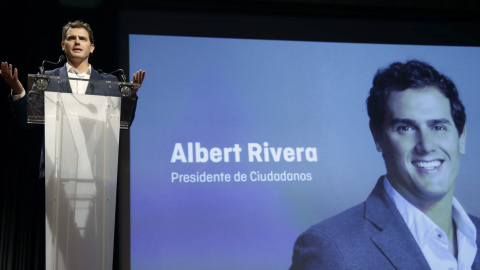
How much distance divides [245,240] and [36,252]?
51.1 inches

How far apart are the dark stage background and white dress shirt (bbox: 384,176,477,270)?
1.24 metres

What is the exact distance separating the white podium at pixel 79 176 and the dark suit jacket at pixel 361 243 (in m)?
1.90

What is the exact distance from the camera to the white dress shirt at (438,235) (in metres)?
3.56

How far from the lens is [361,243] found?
11.6ft

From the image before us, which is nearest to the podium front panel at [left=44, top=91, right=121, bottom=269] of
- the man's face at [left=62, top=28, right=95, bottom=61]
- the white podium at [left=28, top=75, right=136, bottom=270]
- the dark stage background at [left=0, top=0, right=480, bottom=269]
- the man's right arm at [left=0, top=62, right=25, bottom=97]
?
the white podium at [left=28, top=75, right=136, bottom=270]

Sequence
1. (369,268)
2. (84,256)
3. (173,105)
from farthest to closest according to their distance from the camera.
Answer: (173,105), (369,268), (84,256)

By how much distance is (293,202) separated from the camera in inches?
143

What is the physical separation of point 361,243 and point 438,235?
1.70 ft

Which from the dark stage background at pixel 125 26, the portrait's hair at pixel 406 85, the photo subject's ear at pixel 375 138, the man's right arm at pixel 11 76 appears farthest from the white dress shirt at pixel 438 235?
the man's right arm at pixel 11 76

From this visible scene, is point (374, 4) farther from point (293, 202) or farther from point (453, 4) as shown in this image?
point (293, 202)

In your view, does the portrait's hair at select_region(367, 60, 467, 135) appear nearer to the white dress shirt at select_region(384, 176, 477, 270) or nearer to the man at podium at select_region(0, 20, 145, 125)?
the white dress shirt at select_region(384, 176, 477, 270)

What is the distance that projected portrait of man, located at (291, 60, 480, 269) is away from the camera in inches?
139

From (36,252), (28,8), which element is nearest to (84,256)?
(36,252)

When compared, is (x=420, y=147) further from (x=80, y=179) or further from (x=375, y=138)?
(x=80, y=179)
